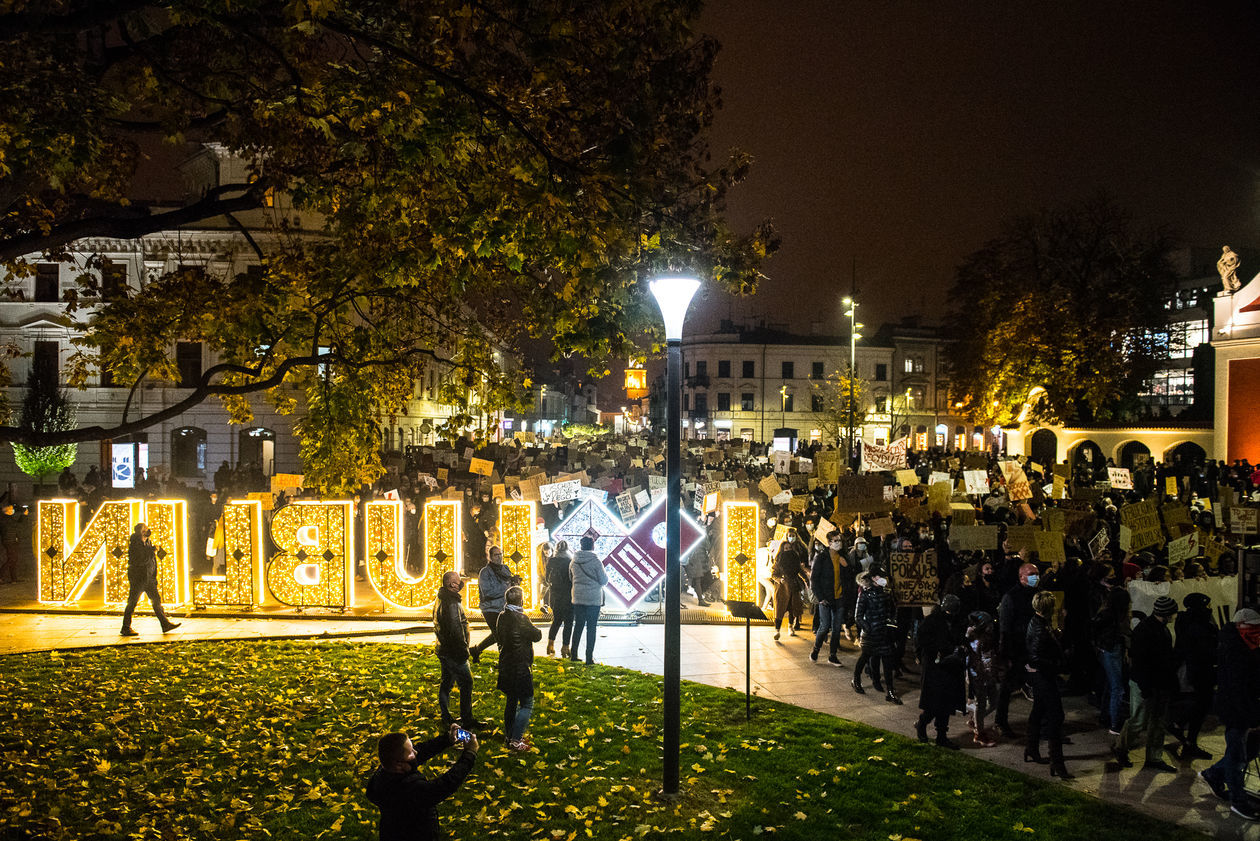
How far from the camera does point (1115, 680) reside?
9633mm

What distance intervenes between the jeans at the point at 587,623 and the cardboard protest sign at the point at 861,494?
6174mm

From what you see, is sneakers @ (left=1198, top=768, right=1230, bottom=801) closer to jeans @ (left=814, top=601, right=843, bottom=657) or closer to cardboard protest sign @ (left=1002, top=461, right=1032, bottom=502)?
jeans @ (left=814, top=601, right=843, bottom=657)

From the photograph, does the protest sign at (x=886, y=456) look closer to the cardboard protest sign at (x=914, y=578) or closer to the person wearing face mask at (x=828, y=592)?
the person wearing face mask at (x=828, y=592)

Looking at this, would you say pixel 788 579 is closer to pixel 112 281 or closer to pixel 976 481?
pixel 976 481

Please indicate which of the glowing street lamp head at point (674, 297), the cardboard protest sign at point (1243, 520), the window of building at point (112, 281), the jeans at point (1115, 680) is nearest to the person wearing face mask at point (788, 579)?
the jeans at point (1115, 680)

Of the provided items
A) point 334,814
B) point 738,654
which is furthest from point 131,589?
point 738,654

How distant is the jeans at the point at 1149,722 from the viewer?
8742 millimetres

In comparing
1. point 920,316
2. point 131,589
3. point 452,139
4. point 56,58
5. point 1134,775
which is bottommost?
point 1134,775

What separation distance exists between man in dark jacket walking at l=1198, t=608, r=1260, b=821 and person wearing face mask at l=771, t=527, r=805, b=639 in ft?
21.0

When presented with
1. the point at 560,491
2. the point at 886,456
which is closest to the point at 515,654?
the point at 560,491

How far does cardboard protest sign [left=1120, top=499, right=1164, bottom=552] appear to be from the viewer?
45.3ft

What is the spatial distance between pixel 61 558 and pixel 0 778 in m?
9.52

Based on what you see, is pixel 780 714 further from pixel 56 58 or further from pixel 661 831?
pixel 56 58

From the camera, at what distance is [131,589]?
13.7 meters
